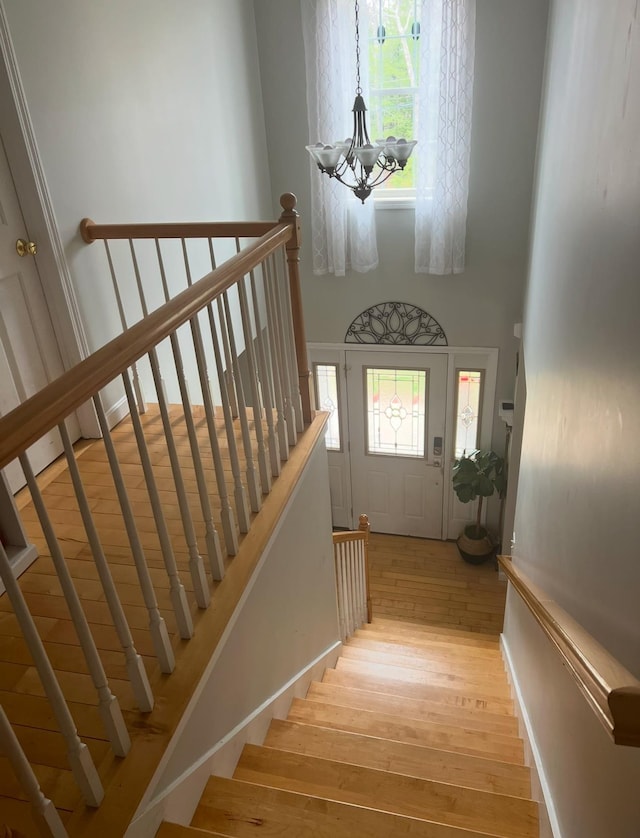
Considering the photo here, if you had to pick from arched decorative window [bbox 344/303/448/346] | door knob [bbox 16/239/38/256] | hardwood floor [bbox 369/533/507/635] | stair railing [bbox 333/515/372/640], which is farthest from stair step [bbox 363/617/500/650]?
door knob [bbox 16/239/38/256]

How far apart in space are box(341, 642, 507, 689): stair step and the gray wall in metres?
2.29

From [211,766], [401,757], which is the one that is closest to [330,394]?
[401,757]

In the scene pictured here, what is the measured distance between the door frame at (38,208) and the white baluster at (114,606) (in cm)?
143

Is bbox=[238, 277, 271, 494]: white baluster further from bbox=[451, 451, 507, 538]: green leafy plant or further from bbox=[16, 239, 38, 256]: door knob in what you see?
bbox=[451, 451, 507, 538]: green leafy plant

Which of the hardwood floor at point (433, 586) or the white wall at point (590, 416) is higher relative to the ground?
the white wall at point (590, 416)

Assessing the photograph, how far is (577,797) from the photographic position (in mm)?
1665

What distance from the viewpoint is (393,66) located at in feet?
15.3

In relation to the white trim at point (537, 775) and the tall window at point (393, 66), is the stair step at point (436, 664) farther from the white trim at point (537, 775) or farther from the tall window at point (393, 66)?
the tall window at point (393, 66)

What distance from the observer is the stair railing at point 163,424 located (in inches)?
48.0

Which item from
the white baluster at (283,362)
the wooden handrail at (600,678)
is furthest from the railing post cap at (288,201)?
the wooden handrail at (600,678)

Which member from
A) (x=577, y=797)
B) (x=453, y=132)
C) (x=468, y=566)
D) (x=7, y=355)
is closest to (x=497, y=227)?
(x=453, y=132)

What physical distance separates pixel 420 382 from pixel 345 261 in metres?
1.35

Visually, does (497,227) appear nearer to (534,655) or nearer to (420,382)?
(420,382)

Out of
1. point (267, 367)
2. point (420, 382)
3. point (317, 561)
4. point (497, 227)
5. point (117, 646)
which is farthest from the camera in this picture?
point (420, 382)
